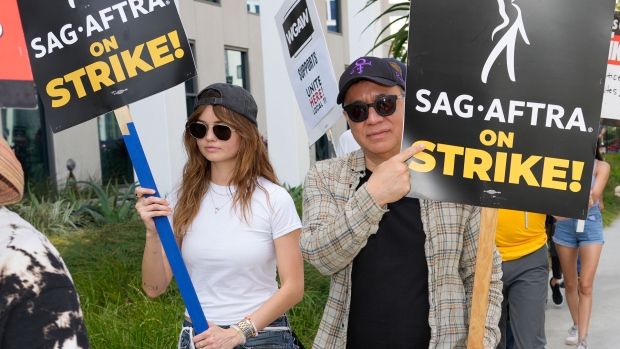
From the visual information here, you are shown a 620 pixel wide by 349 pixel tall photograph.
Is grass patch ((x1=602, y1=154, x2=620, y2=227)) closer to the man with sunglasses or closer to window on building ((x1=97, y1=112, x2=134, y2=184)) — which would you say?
window on building ((x1=97, y1=112, x2=134, y2=184))

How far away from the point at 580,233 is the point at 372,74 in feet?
13.5

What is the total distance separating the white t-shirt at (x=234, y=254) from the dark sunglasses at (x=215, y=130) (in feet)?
0.81

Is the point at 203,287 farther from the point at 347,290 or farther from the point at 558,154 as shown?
the point at 558,154

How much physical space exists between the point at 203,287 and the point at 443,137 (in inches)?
45.3

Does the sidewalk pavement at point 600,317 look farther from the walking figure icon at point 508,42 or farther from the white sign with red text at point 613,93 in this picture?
the walking figure icon at point 508,42

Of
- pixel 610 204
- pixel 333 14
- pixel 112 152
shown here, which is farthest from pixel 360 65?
pixel 333 14

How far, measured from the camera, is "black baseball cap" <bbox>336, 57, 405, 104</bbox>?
2484 millimetres

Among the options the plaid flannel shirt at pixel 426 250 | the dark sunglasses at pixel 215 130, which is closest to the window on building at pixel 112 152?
the dark sunglasses at pixel 215 130

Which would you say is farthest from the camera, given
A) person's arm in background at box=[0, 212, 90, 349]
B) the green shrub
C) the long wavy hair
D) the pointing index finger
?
the green shrub

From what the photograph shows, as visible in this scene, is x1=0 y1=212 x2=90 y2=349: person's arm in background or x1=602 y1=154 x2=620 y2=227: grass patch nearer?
x1=0 y1=212 x2=90 y2=349: person's arm in background

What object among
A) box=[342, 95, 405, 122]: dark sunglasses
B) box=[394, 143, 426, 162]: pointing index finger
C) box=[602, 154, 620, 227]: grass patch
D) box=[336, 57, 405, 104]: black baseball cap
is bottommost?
box=[602, 154, 620, 227]: grass patch

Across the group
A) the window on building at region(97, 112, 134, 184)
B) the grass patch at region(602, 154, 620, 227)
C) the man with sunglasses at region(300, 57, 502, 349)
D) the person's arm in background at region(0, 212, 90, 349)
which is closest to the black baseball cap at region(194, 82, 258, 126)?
the man with sunglasses at region(300, 57, 502, 349)

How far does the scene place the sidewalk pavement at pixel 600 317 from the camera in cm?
665

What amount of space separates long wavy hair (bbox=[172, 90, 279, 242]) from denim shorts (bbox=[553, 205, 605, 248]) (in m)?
3.72
